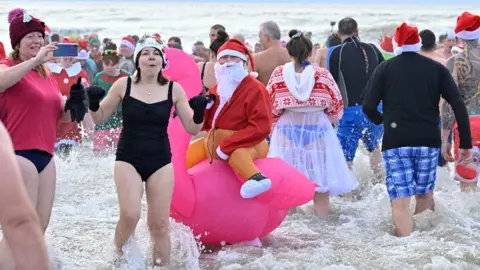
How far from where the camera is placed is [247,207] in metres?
5.87

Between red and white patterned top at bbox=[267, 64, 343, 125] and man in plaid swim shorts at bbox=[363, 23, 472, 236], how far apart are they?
2.60 feet

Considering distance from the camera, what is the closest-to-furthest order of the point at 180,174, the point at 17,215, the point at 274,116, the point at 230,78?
the point at 17,215 < the point at 180,174 < the point at 230,78 < the point at 274,116

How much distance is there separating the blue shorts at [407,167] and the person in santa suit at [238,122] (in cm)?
107

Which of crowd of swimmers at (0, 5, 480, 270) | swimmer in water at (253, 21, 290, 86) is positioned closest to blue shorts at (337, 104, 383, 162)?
crowd of swimmers at (0, 5, 480, 270)

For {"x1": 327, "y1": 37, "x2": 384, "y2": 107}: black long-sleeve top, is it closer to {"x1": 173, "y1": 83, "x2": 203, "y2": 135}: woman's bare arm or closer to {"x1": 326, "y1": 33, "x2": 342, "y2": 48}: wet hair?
{"x1": 326, "y1": 33, "x2": 342, "y2": 48}: wet hair

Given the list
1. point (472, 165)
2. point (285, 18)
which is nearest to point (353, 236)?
point (472, 165)

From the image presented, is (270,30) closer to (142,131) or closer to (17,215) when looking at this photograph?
(142,131)

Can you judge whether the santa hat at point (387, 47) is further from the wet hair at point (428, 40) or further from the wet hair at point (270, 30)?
the wet hair at point (270, 30)

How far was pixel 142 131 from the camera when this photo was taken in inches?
205

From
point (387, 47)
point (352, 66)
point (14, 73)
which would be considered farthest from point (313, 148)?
point (387, 47)

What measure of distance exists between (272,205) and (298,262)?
500 millimetres

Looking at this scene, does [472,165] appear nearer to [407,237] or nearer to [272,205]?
[407,237]

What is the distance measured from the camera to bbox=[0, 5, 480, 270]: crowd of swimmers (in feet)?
15.3

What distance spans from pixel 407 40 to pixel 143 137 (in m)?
2.44
